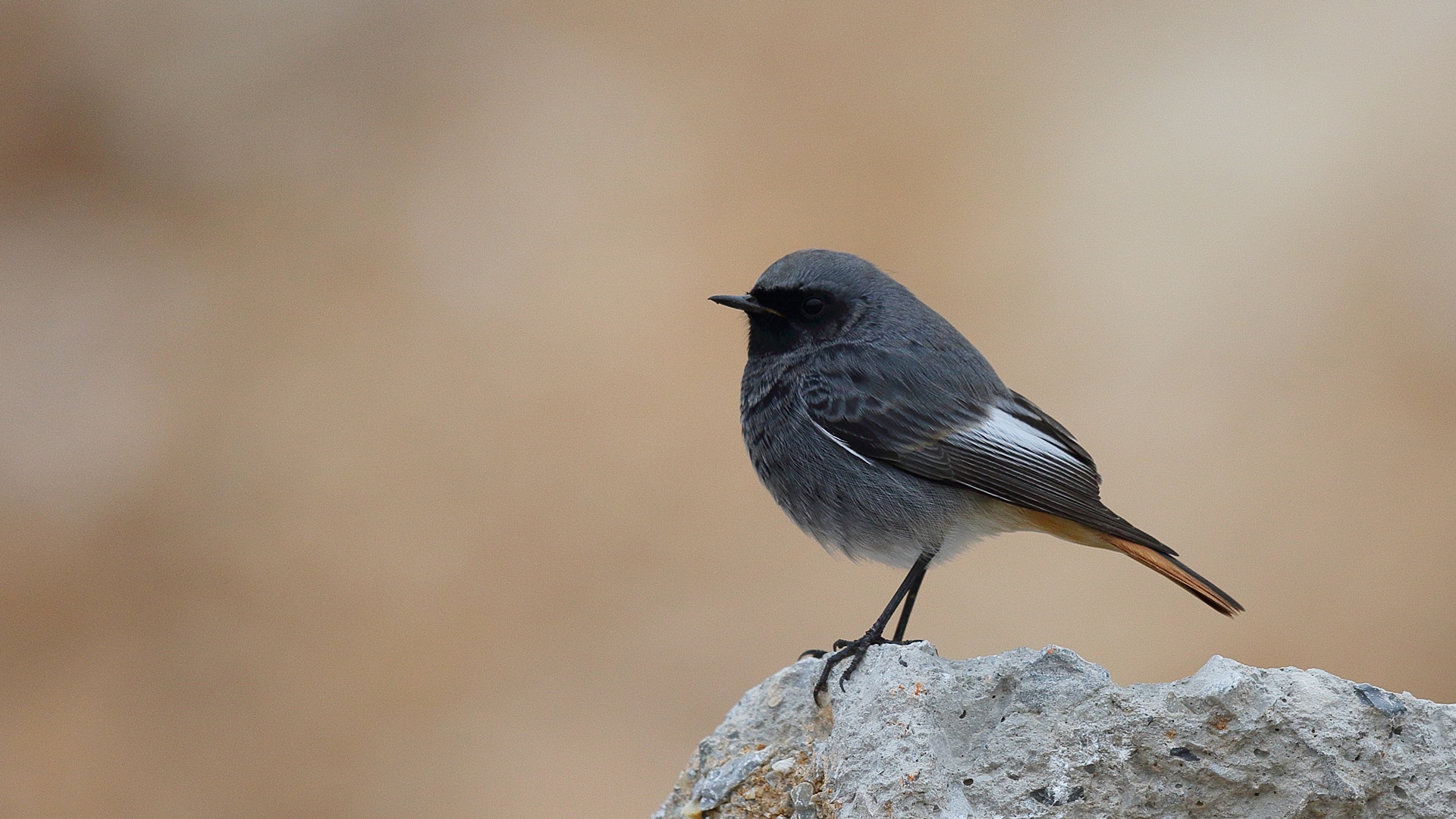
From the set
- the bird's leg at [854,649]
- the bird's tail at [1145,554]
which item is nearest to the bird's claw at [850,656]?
the bird's leg at [854,649]

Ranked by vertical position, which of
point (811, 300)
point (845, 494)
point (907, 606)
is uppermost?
point (811, 300)

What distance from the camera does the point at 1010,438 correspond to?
13.8ft

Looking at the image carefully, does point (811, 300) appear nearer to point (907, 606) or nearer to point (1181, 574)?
point (907, 606)

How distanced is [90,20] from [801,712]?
9.10 metres

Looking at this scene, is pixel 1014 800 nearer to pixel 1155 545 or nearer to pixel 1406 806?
pixel 1406 806

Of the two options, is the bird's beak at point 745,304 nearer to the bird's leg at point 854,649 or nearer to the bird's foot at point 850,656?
the bird's leg at point 854,649

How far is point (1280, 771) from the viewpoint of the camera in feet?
8.96

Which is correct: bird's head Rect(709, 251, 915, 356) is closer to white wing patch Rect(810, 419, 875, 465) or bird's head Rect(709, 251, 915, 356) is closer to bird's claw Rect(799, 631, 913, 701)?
white wing patch Rect(810, 419, 875, 465)

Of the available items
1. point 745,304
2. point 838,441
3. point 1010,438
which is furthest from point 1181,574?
point 745,304

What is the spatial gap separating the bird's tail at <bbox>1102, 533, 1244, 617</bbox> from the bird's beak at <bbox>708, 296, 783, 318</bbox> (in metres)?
1.51

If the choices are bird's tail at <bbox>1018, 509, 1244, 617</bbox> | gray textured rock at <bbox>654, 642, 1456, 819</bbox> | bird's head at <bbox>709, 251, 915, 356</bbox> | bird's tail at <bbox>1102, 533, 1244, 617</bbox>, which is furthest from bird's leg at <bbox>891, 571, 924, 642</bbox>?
gray textured rock at <bbox>654, 642, 1456, 819</bbox>

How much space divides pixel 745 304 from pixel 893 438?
0.80m

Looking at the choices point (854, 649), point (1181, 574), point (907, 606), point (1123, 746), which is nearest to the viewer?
point (1123, 746)

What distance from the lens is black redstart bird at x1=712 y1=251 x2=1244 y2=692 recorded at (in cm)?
405
